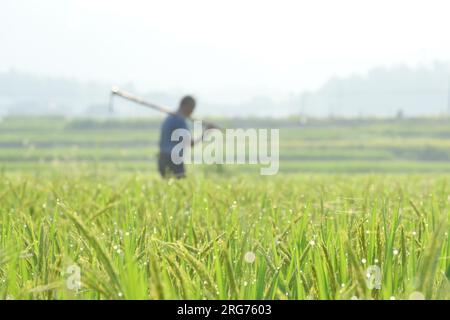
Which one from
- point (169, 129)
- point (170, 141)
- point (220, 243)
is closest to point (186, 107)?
point (169, 129)

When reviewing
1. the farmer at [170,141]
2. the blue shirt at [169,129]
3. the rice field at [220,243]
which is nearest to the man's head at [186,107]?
the farmer at [170,141]

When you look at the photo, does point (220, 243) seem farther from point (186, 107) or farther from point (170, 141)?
point (186, 107)

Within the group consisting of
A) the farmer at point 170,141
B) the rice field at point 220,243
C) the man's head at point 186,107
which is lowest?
the rice field at point 220,243

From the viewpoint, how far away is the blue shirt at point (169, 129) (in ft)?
31.6

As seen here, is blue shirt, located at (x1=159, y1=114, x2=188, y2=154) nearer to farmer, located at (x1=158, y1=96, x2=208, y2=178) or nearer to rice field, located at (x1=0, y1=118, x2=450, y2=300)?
farmer, located at (x1=158, y1=96, x2=208, y2=178)

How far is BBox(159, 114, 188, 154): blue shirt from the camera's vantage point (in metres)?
9.62

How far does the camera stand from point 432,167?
1853 inches

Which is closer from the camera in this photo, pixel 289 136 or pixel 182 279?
pixel 182 279

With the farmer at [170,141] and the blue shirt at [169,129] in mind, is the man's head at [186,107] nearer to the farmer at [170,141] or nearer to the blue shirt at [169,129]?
the farmer at [170,141]

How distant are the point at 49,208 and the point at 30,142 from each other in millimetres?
69612

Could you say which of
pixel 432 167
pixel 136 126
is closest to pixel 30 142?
pixel 136 126

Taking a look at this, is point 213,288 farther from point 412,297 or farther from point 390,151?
point 390,151

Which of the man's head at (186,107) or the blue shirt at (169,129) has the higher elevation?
the man's head at (186,107)

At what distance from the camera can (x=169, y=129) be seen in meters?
9.62
